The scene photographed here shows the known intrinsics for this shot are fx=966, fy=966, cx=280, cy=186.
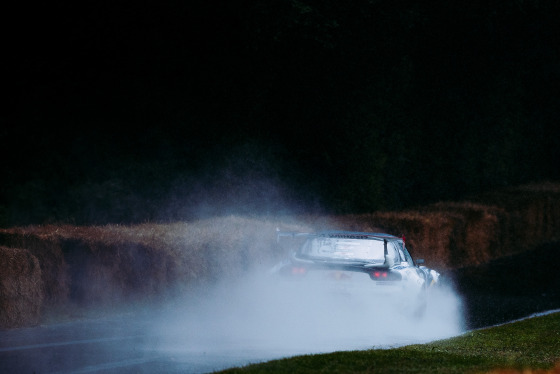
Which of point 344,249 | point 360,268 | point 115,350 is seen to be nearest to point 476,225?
point 344,249

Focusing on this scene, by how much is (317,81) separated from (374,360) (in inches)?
857

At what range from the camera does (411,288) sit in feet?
49.0

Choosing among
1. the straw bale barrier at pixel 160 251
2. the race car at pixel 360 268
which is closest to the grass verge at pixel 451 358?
the race car at pixel 360 268

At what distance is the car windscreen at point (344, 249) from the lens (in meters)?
15.5

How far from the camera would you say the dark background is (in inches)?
1016

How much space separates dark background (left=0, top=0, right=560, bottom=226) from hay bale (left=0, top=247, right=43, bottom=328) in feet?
33.8

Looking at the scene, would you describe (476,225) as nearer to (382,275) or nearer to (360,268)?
(382,275)

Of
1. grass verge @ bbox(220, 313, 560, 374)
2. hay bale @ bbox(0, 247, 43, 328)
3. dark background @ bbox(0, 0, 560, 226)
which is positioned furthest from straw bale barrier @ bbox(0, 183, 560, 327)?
grass verge @ bbox(220, 313, 560, 374)

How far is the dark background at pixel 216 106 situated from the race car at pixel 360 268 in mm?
10987

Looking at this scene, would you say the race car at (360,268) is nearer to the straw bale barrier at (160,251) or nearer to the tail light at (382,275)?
the tail light at (382,275)

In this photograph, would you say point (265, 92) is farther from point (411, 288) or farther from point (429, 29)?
point (411, 288)

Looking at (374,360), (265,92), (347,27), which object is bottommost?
(374,360)

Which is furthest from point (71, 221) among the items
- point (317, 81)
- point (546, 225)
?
point (546, 225)

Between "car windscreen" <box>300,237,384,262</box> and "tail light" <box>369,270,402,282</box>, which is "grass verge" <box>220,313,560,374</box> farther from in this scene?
"car windscreen" <box>300,237,384,262</box>
